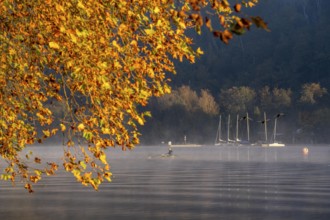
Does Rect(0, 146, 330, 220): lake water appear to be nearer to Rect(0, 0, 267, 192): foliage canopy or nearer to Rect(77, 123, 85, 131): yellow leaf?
Rect(0, 0, 267, 192): foliage canopy

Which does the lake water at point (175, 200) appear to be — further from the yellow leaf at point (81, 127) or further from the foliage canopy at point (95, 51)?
the yellow leaf at point (81, 127)

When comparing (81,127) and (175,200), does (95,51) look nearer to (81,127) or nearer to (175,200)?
(81,127)

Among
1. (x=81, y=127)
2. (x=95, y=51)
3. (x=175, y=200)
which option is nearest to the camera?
(x=81, y=127)

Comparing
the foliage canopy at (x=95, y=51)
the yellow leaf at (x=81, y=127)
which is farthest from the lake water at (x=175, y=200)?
the yellow leaf at (x=81, y=127)

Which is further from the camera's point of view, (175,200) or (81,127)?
(175,200)

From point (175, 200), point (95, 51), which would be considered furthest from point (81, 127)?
point (175, 200)

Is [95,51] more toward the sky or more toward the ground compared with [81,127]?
more toward the sky

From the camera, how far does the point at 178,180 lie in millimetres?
59656

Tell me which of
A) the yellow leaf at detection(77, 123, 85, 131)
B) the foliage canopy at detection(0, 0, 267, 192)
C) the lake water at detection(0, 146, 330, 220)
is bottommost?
the lake water at detection(0, 146, 330, 220)

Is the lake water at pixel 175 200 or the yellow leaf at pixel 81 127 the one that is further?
the lake water at pixel 175 200

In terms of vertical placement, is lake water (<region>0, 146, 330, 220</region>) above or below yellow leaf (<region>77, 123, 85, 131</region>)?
below

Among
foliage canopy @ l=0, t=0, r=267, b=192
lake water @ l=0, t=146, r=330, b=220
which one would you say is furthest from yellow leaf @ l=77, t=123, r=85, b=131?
lake water @ l=0, t=146, r=330, b=220

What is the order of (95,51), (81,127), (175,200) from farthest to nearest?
(175,200), (95,51), (81,127)

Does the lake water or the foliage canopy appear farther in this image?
the lake water
